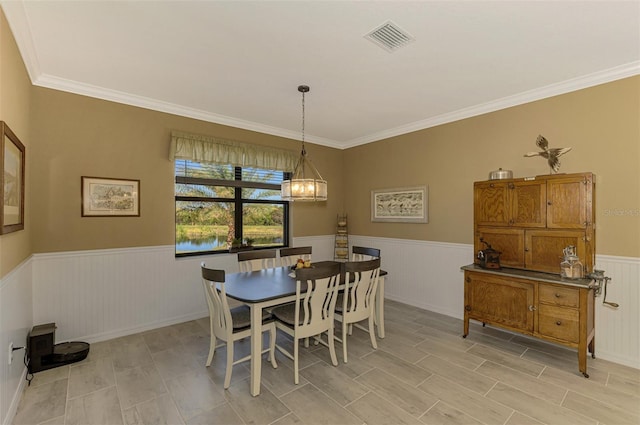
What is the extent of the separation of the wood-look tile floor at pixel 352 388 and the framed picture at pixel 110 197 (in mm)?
1449

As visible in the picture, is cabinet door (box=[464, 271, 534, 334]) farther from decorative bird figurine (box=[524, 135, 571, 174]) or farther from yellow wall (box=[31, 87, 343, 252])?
yellow wall (box=[31, 87, 343, 252])

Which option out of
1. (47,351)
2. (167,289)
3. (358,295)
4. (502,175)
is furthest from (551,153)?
(47,351)

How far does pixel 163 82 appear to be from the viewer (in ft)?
10.5

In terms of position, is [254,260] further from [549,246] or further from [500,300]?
[549,246]

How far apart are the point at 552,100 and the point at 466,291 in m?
2.32

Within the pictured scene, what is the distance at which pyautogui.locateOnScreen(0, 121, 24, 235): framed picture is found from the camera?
1.93 meters

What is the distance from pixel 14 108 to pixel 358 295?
3.26 meters

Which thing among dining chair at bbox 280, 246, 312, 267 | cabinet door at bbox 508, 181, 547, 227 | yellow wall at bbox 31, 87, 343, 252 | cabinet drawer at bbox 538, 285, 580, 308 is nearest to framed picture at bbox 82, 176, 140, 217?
yellow wall at bbox 31, 87, 343, 252

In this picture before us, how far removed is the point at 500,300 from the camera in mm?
3221

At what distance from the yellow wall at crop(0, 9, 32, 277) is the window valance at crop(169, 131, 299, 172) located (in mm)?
1364

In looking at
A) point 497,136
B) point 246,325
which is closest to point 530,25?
point 497,136

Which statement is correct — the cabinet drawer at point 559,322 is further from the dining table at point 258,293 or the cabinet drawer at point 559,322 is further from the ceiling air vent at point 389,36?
the ceiling air vent at point 389,36

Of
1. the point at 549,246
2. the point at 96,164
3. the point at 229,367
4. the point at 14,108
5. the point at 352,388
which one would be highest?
the point at 14,108

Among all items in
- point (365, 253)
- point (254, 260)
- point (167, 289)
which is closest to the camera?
point (254, 260)
